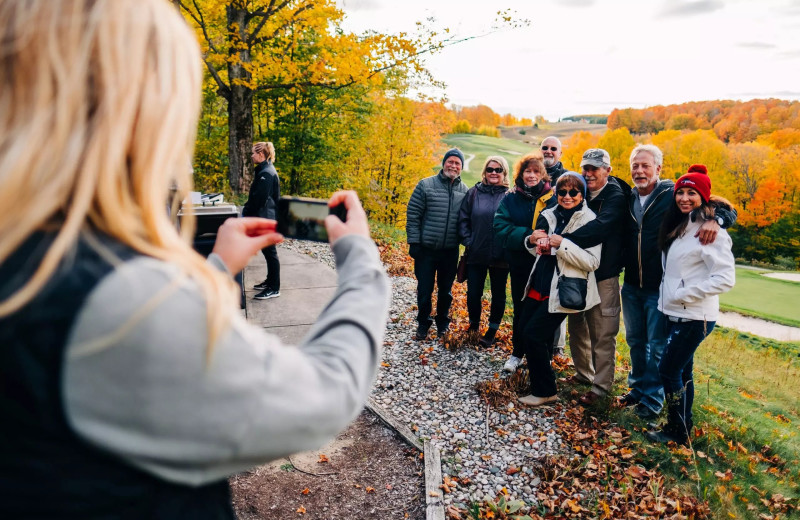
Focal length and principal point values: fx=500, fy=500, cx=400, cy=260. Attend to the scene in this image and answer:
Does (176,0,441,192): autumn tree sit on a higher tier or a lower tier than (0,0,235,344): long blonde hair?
higher

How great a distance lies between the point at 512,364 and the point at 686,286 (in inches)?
83.2

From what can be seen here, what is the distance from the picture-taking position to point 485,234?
6078 mm

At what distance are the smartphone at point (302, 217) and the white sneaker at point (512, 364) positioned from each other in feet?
14.7

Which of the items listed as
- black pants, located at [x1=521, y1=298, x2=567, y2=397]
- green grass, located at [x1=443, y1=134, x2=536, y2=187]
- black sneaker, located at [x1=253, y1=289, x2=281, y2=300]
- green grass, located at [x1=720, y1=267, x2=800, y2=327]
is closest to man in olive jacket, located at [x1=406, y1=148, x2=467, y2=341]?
black pants, located at [x1=521, y1=298, x2=567, y2=397]

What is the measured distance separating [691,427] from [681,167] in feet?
196

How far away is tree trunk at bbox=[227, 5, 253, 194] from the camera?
41.8ft

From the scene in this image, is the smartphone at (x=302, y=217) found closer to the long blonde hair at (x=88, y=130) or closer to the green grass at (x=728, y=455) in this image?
the long blonde hair at (x=88, y=130)

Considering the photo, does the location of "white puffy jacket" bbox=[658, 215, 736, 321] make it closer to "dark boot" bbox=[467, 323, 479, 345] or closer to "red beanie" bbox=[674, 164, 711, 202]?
"red beanie" bbox=[674, 164, 711, 202]

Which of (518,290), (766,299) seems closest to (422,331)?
(518,290)

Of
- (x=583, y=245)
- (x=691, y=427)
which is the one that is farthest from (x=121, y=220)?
(x=691, y=427)

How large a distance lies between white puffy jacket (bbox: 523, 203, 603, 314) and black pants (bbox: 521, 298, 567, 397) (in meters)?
0.14

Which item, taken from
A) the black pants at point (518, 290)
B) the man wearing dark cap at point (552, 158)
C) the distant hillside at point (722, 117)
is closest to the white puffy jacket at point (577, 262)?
the black pants at point (518, 290)

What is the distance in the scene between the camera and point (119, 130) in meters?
0.73

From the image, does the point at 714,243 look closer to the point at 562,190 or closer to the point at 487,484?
the point at 562,190
